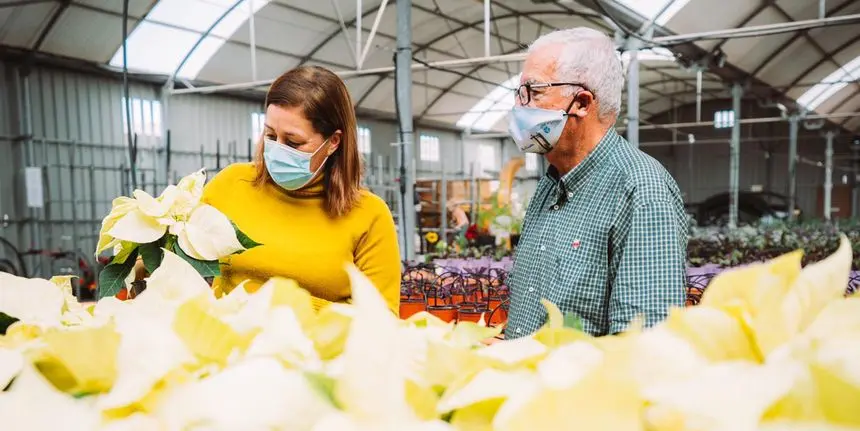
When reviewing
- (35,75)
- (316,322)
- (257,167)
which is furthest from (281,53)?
(316,322)

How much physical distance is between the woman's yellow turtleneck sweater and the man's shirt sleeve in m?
0.61

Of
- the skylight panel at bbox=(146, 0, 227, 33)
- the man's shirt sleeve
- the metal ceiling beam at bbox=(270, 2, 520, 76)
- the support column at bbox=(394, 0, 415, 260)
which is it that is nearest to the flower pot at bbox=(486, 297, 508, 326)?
the man's shirt sleeve

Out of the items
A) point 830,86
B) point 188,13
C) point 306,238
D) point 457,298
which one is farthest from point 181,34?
point 830,86

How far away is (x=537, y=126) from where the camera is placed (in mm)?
1517

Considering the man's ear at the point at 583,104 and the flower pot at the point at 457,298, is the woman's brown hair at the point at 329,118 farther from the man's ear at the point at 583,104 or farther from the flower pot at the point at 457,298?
the flower pot at the point at 457,298

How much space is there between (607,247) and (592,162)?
22 cm

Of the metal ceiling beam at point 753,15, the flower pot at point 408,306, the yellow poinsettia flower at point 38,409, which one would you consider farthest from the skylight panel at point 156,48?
the yellow poinsettia flower at point 38,409

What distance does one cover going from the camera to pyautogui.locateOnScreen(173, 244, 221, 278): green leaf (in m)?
0.92

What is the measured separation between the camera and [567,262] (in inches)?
52.8

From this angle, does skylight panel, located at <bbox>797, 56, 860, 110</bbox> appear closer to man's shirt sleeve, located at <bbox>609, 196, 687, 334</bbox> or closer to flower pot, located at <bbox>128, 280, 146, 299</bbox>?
man's shirt sleeve, located at <bbox>609, 196, 687, 334</bbox>

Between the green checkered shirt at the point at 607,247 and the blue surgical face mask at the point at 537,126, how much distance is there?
0.09 m

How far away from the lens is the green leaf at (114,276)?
97 cm

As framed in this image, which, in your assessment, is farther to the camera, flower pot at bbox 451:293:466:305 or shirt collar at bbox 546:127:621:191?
flower pot at bbox 451:293:466:305

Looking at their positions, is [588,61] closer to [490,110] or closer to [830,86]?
[490,110]
